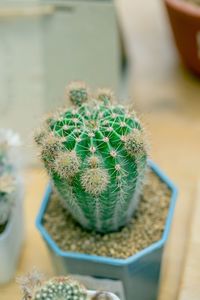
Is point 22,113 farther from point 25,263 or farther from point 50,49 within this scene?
point 25,263

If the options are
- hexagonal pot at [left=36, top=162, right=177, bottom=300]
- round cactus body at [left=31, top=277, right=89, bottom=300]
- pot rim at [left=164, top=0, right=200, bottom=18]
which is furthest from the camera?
pot rim at [left=164, top=0, right=200, bottom=18]

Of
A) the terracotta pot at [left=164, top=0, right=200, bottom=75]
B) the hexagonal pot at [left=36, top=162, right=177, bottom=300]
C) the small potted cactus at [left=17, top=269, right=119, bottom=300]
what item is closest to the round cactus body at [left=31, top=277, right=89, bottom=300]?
the small potted cactus at [left=17, top=269, right=119, bottom=300]

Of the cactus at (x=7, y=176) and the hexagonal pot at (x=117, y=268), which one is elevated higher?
the cactus at (x=7, y=176)

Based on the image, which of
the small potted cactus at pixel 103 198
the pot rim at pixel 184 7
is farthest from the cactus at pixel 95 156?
the pot rim at pixel 184 7

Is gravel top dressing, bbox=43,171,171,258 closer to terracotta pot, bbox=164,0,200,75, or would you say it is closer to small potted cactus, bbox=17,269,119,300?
small potted cactus, bbox=17,269,119,300

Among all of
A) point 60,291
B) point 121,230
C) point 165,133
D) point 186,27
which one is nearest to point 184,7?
point 186,27

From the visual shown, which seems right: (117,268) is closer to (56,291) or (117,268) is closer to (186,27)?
(56,291)

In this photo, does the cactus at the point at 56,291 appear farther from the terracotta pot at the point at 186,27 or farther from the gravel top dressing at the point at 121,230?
the terracotta pot at the point at 186,27
